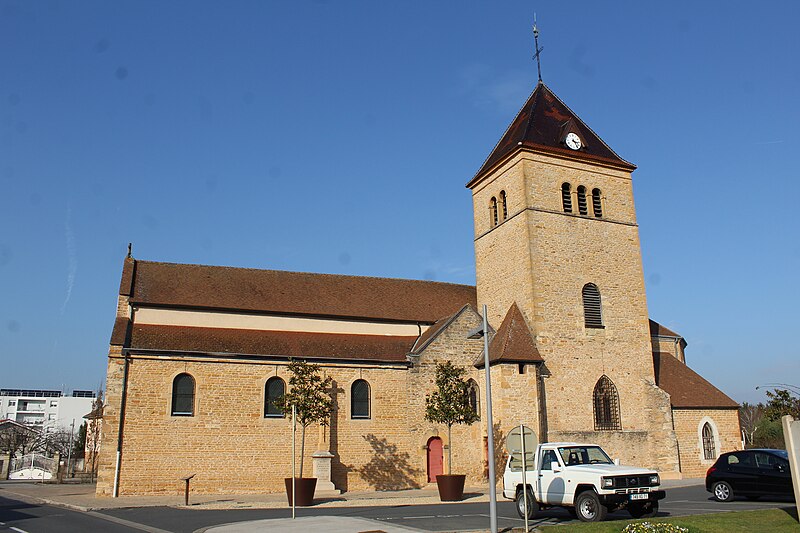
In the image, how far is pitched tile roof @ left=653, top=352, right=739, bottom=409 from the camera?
2847 cm

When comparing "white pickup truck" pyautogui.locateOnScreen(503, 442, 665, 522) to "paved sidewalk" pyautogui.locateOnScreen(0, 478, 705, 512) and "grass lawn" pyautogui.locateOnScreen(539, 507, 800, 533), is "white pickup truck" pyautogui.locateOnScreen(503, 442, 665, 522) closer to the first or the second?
"grass lawn" pyautogui.locateOnScreen(539, 507, 800, 533)

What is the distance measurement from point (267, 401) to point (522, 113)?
19.0m

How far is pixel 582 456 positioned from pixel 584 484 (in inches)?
43.9

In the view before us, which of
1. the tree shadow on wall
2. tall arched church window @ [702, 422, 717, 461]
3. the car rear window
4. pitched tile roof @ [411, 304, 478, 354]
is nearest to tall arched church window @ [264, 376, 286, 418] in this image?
the tree shadow on wall

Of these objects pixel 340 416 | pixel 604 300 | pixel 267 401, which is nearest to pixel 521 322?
pixel 604 300

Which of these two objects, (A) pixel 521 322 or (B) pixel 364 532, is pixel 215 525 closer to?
(B) pixel 364 532

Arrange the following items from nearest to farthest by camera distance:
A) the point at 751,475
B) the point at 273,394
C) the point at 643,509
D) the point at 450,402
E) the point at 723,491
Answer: the point at 643,509 → the point at 751,475 → the point at 723,491 → the point at 450,402 → the point at 273,394

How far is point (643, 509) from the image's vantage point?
14.6 meters

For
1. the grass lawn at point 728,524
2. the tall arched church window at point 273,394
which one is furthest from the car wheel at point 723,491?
the tall arched church window at point 273,394

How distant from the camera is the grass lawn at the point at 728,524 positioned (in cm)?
1142

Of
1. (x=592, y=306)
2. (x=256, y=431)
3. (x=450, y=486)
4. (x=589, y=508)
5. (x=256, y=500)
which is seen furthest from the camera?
(x=592, y=306)

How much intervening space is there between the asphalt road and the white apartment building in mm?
99941

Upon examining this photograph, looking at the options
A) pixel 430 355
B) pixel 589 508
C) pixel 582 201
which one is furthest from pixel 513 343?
pixel 589 508

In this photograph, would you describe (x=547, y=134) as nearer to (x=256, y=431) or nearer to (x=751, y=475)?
(x=751, y=475)
